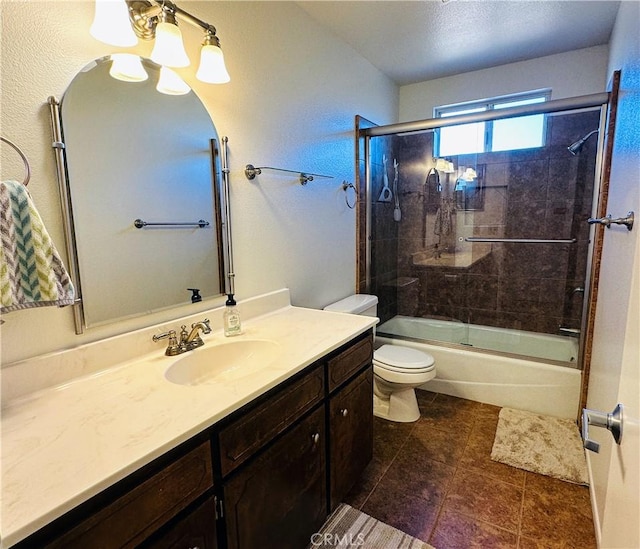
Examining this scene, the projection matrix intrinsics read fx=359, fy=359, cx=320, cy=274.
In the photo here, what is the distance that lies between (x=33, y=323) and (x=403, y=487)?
1.74 meters

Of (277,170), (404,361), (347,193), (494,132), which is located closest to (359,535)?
(404,361)

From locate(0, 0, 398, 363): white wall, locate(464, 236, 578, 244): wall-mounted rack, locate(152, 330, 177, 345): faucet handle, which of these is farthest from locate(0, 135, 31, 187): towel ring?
locate(464, 236, 578, 244): wall-mounted rack

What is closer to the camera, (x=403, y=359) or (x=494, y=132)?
(x=403, y=359)

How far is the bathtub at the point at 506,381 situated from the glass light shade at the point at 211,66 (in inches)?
91.2

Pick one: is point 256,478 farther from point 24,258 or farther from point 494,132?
point 494,132

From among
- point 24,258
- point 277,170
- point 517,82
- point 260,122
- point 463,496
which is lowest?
point 463,496

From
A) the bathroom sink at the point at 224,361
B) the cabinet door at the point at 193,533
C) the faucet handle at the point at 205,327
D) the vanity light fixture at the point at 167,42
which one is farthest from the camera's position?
the faucet handle at the point at 205,327

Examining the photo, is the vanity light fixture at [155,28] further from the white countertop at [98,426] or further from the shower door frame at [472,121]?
the shower door frame at [472,121]

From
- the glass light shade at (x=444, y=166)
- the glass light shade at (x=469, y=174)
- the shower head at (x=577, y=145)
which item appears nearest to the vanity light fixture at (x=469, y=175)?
the glass light shade at (x=469, y=174)

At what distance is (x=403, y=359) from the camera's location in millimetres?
2344

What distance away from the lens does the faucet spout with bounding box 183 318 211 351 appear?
55.2 inches

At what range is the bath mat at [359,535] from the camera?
1.48 metres

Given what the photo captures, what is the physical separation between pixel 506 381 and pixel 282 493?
6.45ft

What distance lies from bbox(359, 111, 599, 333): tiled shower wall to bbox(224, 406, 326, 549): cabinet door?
1.93 metres
